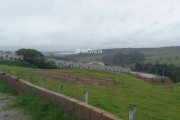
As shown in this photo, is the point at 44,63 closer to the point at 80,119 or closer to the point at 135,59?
the point at 80,119

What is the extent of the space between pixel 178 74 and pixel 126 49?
64.7m

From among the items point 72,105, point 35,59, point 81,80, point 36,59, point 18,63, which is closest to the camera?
point 72,105

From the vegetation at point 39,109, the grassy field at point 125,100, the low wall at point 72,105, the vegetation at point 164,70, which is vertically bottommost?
the vegetation at point 164,70

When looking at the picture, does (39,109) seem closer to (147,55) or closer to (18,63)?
(18,63)

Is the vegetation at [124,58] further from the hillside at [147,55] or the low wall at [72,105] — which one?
the low wall at [72,105]

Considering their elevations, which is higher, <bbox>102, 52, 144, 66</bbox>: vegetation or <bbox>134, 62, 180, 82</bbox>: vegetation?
<bbox>102, 52, 144, 66</bbox>: vegetation

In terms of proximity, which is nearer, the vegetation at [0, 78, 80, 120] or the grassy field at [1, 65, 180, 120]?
the vegetation at [0, 78, 80, 120]

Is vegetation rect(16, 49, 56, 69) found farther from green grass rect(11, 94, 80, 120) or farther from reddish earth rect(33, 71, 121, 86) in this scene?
green grass rect(11, 94, 80, 120)

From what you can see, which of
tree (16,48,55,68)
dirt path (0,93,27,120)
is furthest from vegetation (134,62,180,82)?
dirt path (0,93,27,120)

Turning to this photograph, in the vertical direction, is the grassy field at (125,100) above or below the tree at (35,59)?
below

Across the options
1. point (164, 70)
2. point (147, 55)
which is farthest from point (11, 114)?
point (147, 55)

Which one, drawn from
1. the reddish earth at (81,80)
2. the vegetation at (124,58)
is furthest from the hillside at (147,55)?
the reddish earth at (81,80)

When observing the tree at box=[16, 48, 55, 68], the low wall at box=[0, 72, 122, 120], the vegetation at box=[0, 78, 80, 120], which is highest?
the tree at box=[16, 48, 55, 68]

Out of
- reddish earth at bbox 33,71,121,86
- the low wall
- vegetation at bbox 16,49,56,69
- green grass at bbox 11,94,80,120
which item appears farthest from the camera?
vegetation at bbox 16,49,56,69
